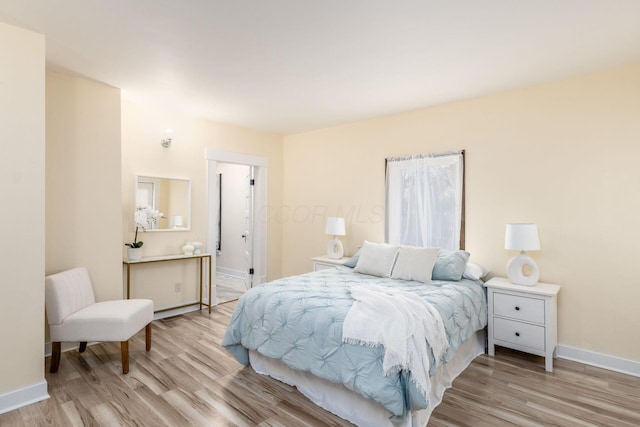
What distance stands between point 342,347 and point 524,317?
1824mm

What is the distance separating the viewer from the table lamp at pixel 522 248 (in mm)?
2893

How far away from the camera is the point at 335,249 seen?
14.7 feet

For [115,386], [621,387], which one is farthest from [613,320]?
[115,386]

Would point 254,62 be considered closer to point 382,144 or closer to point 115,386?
point 382,144

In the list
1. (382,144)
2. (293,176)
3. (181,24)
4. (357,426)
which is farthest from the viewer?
(293,176)

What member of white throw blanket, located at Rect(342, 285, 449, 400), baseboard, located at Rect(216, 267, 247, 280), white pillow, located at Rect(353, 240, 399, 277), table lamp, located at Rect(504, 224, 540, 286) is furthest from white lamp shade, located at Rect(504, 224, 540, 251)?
baseboard, located at Rect(216, 267, 247, 280)

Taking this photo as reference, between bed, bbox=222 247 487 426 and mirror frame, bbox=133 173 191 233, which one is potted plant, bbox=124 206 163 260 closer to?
mirror frame, bbox=133 173 191 233

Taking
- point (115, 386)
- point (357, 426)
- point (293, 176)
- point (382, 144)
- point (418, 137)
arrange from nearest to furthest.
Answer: point (357, 426)
point (115, 386)
point (418, 137)
point (382, 144)
point (293, 176)

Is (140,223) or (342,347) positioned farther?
(140,223)

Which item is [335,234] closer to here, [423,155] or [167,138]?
[423,155]

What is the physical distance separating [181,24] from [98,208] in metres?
2.01

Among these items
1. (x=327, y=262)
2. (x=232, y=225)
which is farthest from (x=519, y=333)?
(x=232, y=225)

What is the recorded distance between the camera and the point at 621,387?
2.48 meters

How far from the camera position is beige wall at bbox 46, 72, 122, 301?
293cm
